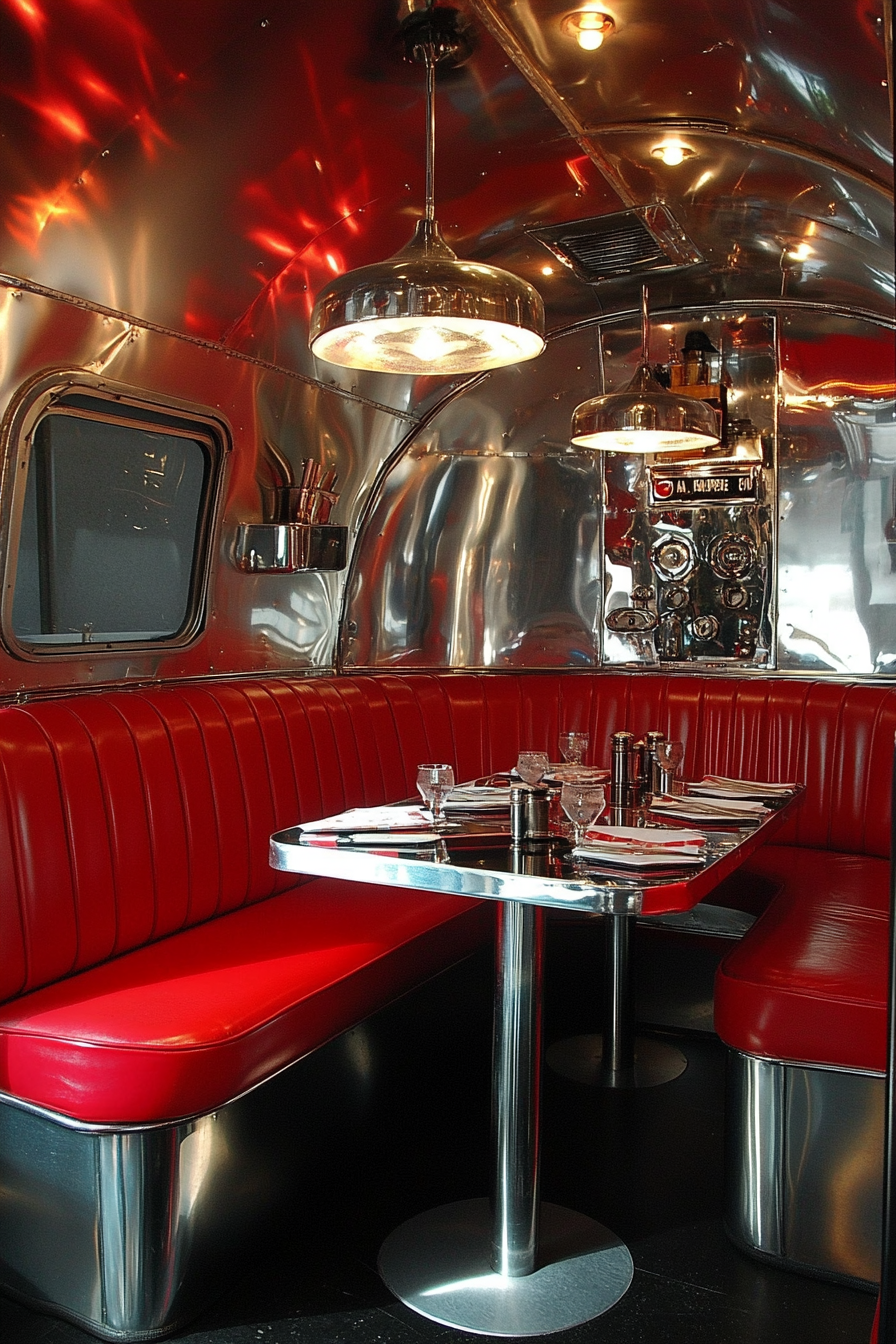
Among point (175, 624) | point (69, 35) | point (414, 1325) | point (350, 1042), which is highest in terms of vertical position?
point (69, 35)

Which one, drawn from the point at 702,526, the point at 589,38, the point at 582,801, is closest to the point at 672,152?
the point at 589,38

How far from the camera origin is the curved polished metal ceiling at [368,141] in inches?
113

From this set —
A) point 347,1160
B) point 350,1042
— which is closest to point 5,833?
point 350,1042

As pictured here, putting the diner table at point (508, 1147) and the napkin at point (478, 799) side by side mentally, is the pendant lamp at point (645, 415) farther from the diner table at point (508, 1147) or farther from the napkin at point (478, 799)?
the diner table at point (508, 1147)

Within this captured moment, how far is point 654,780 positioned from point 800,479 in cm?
209

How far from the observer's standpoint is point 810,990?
279cm

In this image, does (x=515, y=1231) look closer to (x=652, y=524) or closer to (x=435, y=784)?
(x=435, y=784)

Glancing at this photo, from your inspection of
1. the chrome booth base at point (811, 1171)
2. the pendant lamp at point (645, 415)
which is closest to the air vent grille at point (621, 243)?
the pendant lamp at point (645, 415)

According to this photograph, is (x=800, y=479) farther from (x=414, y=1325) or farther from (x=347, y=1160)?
(x=414, y=1325)

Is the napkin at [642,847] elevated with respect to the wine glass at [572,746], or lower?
lower

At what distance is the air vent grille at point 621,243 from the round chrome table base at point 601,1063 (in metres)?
3.06

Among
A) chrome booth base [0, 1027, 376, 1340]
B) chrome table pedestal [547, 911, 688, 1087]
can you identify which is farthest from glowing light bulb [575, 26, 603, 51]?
chrome booth base [0, 1027, 376, 1340]

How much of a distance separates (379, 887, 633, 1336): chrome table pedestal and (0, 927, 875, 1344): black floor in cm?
7

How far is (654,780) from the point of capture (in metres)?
3.46
